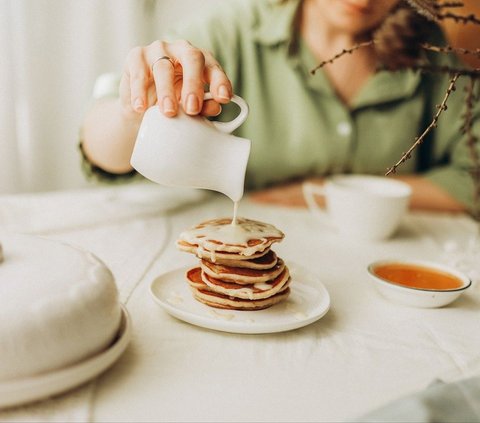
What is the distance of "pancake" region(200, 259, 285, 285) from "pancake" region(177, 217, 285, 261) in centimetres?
2

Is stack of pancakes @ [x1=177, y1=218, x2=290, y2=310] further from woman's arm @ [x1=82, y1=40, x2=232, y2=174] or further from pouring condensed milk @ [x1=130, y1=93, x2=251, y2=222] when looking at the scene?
woman's arm @ [x1=82, y1=40, x2=232, y2=174]

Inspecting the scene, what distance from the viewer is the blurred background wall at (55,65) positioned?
2008mm

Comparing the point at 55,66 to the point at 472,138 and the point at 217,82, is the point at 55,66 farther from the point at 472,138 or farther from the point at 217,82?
the point at 472,138

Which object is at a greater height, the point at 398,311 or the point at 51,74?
the point at 51,74

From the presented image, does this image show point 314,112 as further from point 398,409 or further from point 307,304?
point 398,409

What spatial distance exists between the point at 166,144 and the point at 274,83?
1134 millimetres

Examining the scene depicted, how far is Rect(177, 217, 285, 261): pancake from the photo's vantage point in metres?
0.77

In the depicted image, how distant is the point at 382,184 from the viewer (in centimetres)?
142

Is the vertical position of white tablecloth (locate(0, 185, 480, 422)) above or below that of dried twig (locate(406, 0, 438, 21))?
below

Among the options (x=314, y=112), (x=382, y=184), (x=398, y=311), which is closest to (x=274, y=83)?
(x=314, y=112)

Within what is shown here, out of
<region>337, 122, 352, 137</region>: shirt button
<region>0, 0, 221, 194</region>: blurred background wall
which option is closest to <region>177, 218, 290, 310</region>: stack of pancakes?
<region>337, 122, 352, 137</region>: shirt button

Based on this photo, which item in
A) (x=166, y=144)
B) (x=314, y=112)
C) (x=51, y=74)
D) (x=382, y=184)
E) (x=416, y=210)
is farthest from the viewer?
(x=51, y=74)

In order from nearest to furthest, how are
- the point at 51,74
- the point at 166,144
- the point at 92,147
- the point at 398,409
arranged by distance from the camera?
the point at 398,409 → the point at 166,144 → the point at 92,147 → the point at 51,74

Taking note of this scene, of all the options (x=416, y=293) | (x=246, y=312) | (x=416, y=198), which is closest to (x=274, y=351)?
(x=246, y=312)
